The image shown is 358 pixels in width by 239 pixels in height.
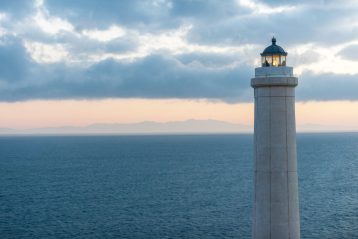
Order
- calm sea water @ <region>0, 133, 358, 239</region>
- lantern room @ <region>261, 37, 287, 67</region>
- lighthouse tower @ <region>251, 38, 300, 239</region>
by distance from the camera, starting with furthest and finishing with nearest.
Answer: calm sea water @ <region>0, 133, 358, 239</region>
lantern room @ <region>261, 37, 287, 67</region>
lighthouse tower @ <region>251, 38, 300, 239</region>

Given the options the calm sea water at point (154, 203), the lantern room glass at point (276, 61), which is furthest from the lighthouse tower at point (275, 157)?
the calm sea water at point (154, 203)

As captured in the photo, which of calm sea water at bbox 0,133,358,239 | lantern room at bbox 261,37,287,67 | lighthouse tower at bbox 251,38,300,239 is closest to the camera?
lighthouse tower at bbox 251,38,300,239

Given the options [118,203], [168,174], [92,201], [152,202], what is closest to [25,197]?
[92,201]

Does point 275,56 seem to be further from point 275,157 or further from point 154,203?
point 154,203

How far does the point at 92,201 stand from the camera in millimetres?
79625

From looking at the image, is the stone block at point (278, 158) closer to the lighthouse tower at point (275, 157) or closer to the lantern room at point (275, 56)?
the lighthouse tower at point (275, 157)

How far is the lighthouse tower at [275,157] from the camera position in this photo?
16.7 metres

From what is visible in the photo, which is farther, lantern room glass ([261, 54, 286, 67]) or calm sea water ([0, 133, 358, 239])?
calm sea water ([0, 133, 358, 239])

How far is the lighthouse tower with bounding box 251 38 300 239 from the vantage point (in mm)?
16703

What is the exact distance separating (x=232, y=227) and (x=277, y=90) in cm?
4489

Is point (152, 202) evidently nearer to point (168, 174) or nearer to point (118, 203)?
point (118, 203)

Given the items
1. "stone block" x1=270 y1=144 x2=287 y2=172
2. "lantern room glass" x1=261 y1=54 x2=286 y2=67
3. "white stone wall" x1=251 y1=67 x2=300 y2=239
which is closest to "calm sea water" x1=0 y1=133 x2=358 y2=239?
"white stone wall" x1=251 y1=67 x2=300 y2=239

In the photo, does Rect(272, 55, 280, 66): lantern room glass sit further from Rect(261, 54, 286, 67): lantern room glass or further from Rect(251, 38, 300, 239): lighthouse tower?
Rect(251, 38, 300, 239): lighthouse tower

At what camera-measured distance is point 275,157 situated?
1680cm
